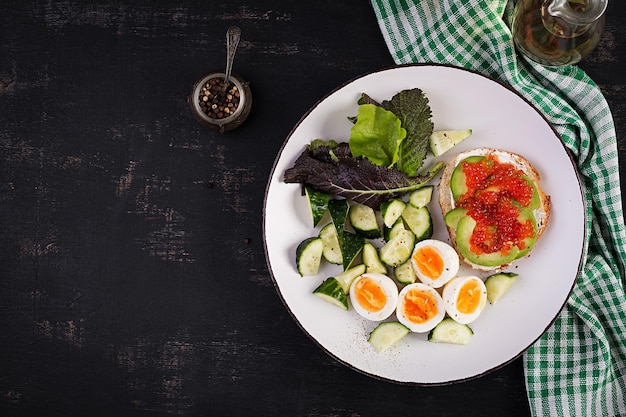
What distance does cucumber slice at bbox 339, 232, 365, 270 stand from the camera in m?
3.02

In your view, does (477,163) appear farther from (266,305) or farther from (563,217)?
(266,305)

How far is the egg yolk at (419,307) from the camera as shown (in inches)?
117

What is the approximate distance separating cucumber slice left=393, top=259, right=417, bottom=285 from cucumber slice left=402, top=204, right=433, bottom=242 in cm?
13

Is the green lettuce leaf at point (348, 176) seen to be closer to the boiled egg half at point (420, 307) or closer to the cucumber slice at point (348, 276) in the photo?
the cucumber slice at point (348, 276)

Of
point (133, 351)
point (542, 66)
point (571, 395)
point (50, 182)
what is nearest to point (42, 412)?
point (133, 351)

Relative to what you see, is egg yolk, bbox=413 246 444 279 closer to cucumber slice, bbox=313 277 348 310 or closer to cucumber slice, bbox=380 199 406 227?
cucumber slice, bbox=380 199 406 227

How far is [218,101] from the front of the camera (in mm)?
3131

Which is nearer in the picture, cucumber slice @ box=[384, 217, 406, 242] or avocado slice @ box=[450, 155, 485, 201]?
avocado slice @ box=[450, 155, 485, 201]

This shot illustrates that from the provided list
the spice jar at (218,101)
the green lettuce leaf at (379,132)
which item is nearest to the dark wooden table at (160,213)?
the spice jar at (218,101)

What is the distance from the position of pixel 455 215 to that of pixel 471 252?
0.18 metres

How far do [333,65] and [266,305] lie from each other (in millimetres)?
1247

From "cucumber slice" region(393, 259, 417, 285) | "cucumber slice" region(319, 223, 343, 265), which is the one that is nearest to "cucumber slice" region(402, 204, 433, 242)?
"cucumber slice" region(393, 259, 417, 285)

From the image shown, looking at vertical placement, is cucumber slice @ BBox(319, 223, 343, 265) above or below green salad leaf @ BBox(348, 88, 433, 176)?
below

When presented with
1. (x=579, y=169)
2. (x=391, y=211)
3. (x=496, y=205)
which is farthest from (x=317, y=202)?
(x=579, y=169)
